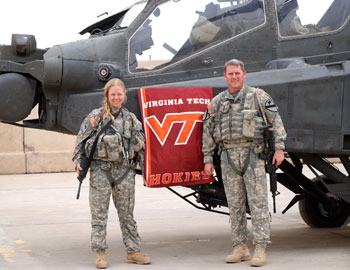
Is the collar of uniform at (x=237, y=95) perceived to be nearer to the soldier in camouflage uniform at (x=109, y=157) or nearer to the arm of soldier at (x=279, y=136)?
the arm of soldier at (x=279, y=136)

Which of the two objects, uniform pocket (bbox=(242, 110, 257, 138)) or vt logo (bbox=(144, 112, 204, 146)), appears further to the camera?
vt logo (bbox=(144, 112, 204, 146))

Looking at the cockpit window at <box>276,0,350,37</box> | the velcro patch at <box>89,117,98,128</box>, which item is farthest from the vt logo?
the cockpit window at <box>276,0,350,37</box>

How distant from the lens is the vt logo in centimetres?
651

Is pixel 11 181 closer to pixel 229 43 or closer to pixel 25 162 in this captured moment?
pixel 25 162

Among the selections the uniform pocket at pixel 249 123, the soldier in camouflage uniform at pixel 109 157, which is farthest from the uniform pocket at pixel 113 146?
the uniform pocket at pixel 249 123

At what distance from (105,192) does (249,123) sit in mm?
1331

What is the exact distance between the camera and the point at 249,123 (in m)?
6.29

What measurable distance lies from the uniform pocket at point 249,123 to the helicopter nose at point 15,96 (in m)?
1.96

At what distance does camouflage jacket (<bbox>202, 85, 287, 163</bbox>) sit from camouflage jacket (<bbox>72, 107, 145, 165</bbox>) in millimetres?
590

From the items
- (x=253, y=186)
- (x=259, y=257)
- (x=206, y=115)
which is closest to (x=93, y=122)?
(x=206, y=115)

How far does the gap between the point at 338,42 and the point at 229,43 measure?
1.05 meters

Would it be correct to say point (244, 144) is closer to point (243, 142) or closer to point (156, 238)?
point (243, 142)

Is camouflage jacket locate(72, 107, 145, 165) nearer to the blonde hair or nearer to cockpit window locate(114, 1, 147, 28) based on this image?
the blonde hair

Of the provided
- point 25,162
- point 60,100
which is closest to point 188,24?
point 60,100
